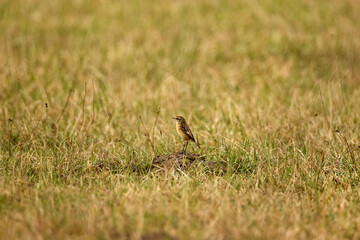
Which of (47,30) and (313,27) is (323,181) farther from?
(47,30)

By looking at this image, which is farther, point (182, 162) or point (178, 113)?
point (178, 113)

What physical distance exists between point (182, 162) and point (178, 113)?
232cm

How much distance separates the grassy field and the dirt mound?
0.09 m

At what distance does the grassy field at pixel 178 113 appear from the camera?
4.22m

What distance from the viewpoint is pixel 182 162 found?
5.42m

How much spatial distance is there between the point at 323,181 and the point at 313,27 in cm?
758

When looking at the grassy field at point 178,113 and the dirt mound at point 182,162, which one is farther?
the dirt mound at point 182,162

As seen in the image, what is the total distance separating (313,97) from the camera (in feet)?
26.3

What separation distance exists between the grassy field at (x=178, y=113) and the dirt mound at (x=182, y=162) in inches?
3.3

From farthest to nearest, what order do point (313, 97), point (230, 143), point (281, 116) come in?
point (313, 97) < point (281, 116) < point (230, 143)

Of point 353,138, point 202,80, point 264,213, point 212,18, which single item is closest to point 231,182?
point 264,213

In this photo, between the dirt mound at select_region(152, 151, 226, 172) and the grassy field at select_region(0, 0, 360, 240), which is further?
the dirt mound at select_region(152, 151, 226, 172)

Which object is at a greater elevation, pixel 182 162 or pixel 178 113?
pixel 182 162

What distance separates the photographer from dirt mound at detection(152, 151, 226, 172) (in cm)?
535
